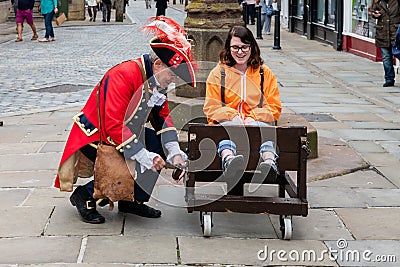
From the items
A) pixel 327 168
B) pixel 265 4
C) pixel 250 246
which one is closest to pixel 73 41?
pixel 265 4

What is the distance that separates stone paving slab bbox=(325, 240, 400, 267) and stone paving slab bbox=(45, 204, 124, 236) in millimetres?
1458

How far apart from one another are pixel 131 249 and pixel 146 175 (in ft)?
1.86

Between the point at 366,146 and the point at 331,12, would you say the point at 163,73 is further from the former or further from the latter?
the point at 331,12

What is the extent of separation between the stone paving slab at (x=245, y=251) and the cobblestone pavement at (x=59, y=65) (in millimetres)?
2895

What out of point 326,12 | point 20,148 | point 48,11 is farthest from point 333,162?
point 48,11

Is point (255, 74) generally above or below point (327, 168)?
above

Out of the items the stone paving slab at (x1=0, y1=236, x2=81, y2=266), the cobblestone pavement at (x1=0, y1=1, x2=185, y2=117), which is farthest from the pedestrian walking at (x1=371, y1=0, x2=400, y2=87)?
the stone paving slab at (x1=0, y1=236, x2=81, y2=266)

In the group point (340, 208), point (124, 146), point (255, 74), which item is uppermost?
point (255, 74)

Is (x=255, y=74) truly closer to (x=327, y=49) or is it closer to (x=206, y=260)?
(x=206, y=260)

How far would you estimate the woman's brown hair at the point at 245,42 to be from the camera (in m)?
5.49

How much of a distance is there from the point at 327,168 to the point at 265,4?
18.9 m

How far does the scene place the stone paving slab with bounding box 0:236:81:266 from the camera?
14.9 feet

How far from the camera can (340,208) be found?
18.8 feet

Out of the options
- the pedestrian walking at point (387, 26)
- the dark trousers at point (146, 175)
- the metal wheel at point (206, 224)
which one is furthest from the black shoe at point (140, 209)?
the pedestrian walking at point (387, 26)
